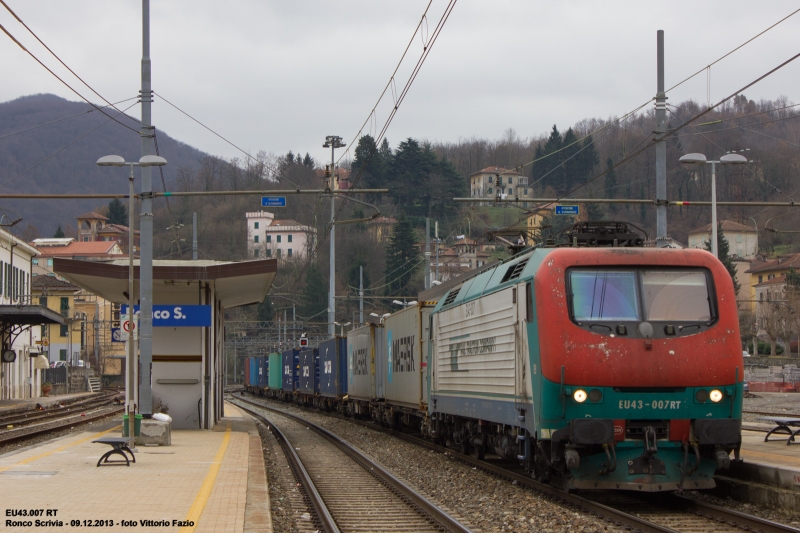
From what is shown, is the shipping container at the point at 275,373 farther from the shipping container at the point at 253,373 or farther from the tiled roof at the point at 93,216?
the tiled roof at the point at 93,216

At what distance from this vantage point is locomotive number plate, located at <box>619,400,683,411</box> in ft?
35.5

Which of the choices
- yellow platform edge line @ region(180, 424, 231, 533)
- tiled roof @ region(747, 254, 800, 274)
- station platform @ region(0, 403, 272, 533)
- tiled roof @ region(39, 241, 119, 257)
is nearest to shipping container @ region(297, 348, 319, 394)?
station platform @ region(0, 403, 272, 533)

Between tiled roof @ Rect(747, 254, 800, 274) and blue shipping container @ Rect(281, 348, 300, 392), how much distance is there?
4853 centimetres

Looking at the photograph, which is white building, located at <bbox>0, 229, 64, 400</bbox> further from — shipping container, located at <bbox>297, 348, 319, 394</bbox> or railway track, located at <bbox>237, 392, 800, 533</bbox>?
railway track, located at <bbox>237, 392, 800, 533</bbox>

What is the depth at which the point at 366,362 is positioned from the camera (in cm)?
2912

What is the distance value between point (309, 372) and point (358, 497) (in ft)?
101

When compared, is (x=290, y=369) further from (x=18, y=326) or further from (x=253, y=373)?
(x=253, y=373)

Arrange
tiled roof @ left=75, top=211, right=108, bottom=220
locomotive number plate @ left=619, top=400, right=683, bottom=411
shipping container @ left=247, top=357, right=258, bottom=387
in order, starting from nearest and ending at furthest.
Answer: locomotive number plate @ left=619, top=400, right=683, bottom=411 < shipping container @ left=247, top=357, right=258, bottom=387 < tiled roof @ left=75, top=211, right=108, bottom=220

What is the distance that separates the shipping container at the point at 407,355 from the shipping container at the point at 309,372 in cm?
1610

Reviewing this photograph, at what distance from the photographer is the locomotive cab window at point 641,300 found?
11062mm

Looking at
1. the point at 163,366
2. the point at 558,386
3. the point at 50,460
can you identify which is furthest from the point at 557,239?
the point at 163,366

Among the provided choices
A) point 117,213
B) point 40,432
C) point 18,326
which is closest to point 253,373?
point 18,326

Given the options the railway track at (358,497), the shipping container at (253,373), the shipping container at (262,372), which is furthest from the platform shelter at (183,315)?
the shipping container at (253,373)

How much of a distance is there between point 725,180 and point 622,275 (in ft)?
186
